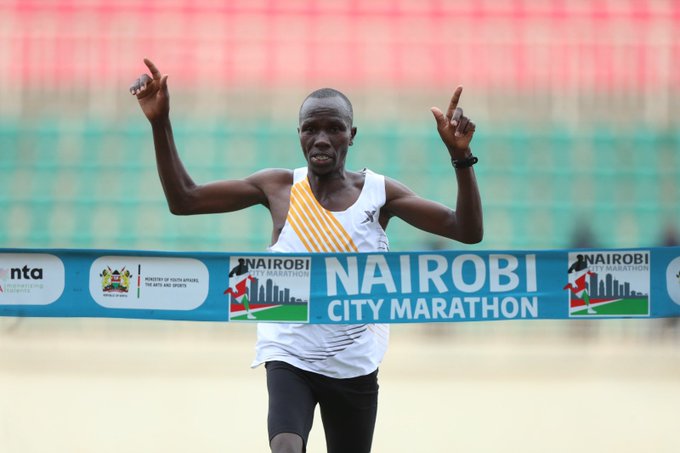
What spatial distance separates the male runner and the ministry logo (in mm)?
613

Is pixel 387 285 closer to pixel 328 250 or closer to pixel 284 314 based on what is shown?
pixel 328 250

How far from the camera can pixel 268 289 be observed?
176 inches

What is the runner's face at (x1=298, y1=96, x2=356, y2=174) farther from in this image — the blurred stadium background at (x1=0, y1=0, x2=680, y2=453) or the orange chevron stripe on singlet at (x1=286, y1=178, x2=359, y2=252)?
the blurred stadium background at (x1=0, y1=0, x2=680, y2=453)

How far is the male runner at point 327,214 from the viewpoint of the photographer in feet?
13.2

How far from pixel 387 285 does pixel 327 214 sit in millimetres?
442

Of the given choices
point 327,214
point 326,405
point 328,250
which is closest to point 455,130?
point 327,214

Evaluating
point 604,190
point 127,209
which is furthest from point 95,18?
point 604,190

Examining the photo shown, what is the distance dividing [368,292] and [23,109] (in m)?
9.32

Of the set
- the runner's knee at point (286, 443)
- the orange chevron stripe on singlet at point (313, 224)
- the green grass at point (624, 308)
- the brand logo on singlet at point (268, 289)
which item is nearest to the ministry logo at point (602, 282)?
the green grass at point (624, 308)

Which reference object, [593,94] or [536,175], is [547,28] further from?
[536,175]

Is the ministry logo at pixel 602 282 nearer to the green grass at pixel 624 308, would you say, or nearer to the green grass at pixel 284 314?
the green grass at pixel 624 308

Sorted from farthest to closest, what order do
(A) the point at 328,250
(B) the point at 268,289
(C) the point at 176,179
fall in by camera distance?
(B) the point at 268,289, (A) the point at 328,250, (C) the point at 176,179

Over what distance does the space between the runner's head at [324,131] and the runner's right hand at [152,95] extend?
524 mm

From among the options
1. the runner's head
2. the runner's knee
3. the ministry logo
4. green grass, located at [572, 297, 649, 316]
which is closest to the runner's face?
the runner's head
